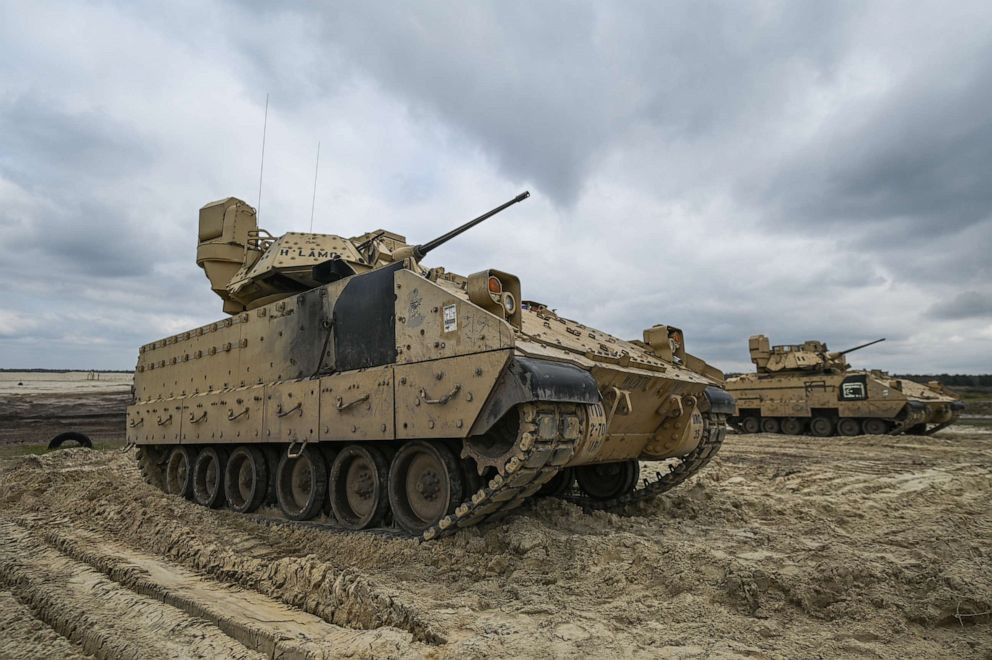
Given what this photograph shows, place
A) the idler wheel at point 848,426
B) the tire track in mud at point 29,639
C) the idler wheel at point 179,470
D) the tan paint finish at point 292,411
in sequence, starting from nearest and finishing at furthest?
1. the tire track in mud at point 29,639
2. the tan paint finish at point 292,411
3. the idler wheel at point 179,470
4. the idler wheel at point 848,426

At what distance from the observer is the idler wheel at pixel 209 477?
9375mm

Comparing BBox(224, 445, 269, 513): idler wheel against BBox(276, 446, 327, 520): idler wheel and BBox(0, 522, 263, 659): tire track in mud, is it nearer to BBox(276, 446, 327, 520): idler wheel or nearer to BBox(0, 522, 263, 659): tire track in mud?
BBox(276, 446, 327, 520): idler wheel

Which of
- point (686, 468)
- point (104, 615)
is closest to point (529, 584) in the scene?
point (104, 615)

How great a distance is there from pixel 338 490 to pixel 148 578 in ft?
7.30

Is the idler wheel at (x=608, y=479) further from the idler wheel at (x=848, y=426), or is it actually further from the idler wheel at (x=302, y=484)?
the idler wheel at (x=848, y=426)

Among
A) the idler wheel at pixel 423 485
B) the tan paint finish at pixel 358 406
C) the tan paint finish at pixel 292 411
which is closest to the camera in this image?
the idler wheel at pixel 423 485

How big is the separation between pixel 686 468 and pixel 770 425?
1895 cm

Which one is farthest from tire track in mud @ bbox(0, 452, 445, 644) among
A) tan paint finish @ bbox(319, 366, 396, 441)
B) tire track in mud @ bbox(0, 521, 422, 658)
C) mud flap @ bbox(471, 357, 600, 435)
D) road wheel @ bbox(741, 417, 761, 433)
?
road wheel @ bbox(741, 417, 761, 433)

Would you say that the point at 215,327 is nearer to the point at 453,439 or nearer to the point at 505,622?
the point at 453,439

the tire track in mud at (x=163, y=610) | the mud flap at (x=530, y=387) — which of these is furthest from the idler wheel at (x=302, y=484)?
the mud flap at (x=530, y=387)

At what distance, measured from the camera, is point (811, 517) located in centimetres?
766

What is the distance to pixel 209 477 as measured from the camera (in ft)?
32.2

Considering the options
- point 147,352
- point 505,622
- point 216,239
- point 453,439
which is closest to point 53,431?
point 147,352

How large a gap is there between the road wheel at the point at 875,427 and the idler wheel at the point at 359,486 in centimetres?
2123
